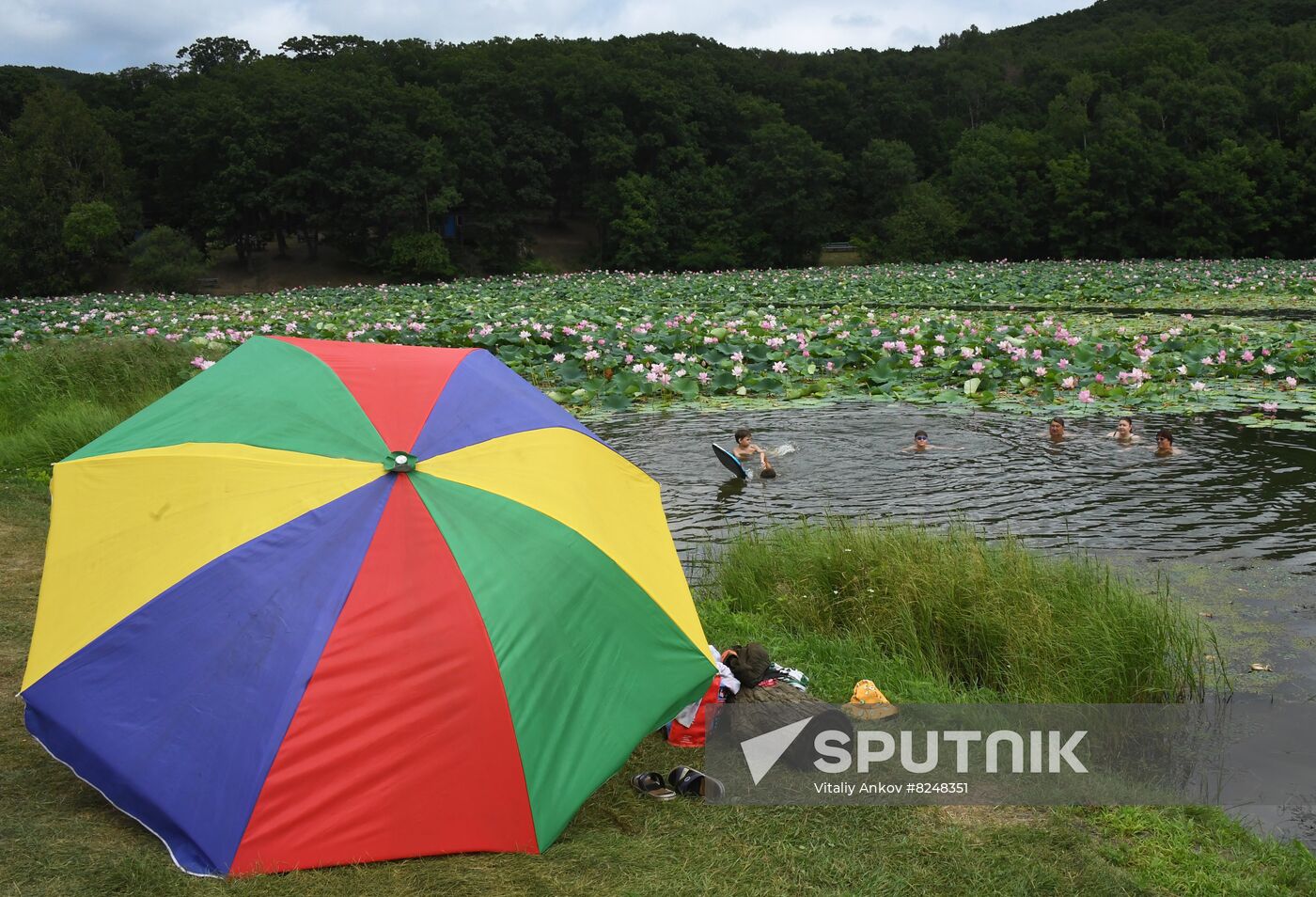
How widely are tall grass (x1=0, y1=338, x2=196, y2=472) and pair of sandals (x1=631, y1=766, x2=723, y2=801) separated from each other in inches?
266

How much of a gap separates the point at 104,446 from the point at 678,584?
7.20ft

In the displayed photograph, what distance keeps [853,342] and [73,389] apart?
9.52 metres

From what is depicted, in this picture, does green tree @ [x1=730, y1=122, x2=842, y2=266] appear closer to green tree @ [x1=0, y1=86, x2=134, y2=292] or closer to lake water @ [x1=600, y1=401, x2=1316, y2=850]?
green tree @ [x1=0, y1=86, x2=134, y2=292]

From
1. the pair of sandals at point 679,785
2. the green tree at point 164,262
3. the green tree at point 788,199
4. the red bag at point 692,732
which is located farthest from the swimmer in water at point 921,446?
the green tree at point 788,199

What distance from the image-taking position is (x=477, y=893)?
2.97m

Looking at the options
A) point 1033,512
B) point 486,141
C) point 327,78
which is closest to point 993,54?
point 486,141

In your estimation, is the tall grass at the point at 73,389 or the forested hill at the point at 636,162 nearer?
the tall grass at the point at 73,389

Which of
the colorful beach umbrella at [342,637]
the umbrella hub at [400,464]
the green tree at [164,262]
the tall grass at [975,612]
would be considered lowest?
the tall grass at [975,612]

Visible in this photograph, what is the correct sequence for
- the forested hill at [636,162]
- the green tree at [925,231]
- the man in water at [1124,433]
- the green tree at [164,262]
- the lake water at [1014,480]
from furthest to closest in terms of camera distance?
1. the green tree at [925,231]
2. the forested hill at [636,162]
3. the green tree at [164,262]
4. the man in water at [1124,433]
5. the lake water at [1014,480]

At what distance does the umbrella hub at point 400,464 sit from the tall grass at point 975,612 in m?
2.38

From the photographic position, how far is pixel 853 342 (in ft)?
48.1

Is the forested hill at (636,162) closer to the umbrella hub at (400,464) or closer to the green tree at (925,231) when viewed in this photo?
the green tree at (925,231)

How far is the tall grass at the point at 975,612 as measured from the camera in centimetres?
473

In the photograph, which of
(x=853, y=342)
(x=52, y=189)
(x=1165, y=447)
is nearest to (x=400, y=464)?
(x=1165, y=447)
